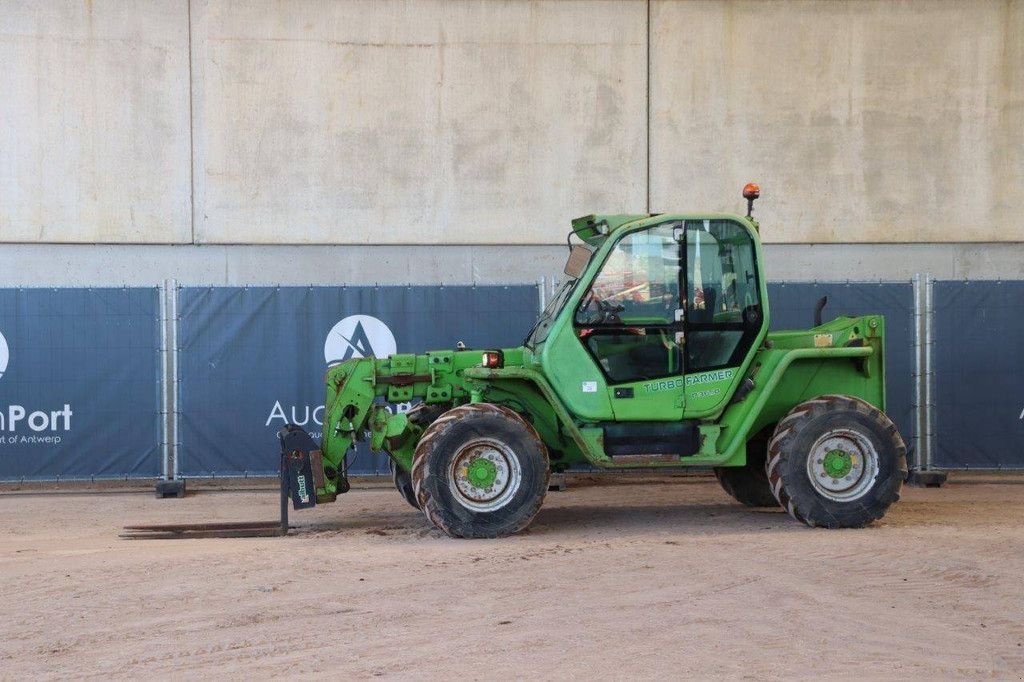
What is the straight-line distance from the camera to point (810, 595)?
23.4 feet

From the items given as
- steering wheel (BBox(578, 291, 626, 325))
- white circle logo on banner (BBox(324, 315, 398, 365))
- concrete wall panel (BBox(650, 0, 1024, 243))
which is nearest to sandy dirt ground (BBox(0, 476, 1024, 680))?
steering wheel (BBox(578, 291, 626, 325))

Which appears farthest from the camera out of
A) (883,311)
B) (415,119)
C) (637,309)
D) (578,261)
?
(415,119)

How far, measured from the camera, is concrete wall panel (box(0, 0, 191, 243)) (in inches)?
566

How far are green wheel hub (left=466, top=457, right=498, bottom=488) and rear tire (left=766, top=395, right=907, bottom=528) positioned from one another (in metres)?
2.24

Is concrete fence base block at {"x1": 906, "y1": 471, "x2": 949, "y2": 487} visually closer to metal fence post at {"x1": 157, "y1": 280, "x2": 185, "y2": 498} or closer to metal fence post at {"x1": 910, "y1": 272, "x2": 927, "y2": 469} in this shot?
metal fence post at {"x1": 910, "y1": 272, "x2": 927, "y2": 469}

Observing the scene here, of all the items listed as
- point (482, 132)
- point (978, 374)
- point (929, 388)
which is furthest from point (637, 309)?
point (482, 132)

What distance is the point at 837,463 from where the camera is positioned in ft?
31.1

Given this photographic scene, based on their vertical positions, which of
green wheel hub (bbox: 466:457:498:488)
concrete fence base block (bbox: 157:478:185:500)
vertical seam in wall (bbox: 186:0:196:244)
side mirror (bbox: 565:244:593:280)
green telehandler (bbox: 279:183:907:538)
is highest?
vertical seam in wall (bbox: 186:0:196:244)

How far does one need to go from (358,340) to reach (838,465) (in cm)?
530

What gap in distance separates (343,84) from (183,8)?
2126 millimetres

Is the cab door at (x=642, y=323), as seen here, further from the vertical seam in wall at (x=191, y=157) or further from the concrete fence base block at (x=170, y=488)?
the vertical seam in wall at (x=191, y=157)

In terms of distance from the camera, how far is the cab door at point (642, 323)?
948 centimetres

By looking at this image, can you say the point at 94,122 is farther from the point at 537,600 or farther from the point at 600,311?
the point at 537,600

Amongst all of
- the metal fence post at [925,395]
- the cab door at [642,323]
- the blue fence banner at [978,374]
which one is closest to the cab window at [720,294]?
the cab door at [642,323]
